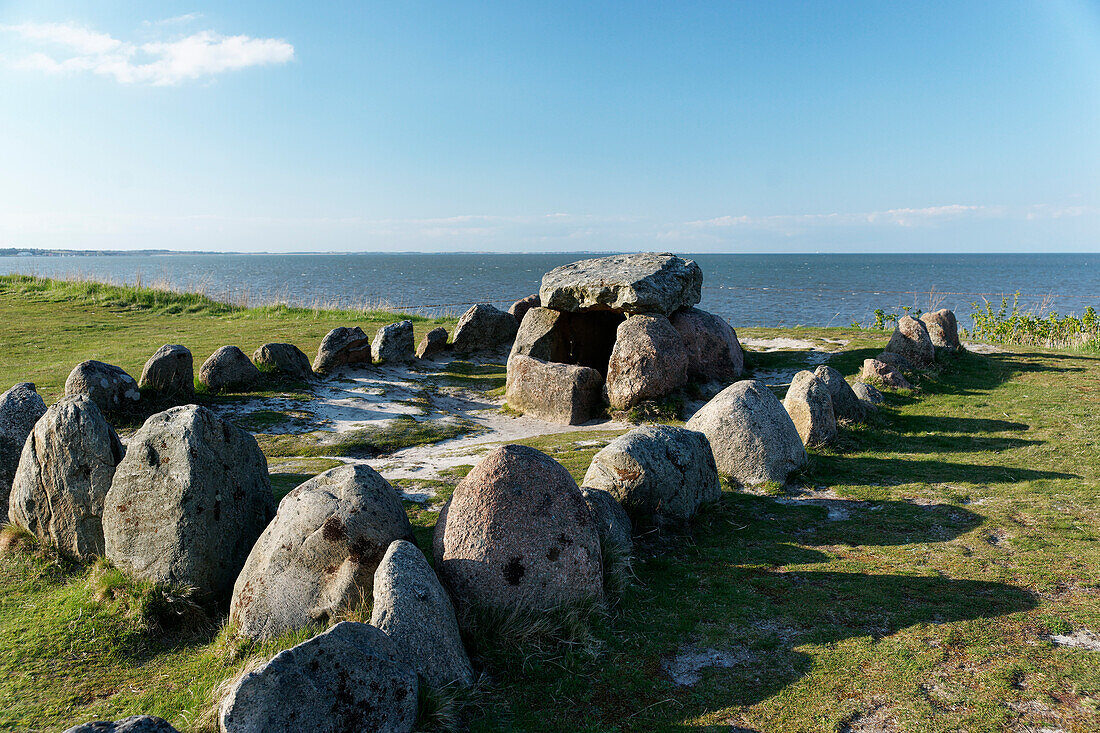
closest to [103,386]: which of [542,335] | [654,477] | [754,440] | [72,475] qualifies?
[72,475]

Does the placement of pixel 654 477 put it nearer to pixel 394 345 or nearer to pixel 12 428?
pixel 12 428

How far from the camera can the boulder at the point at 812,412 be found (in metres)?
10.6

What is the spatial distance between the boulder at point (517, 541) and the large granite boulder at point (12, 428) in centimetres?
584

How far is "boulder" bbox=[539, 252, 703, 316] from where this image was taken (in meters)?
15.3

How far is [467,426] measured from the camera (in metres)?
13.8

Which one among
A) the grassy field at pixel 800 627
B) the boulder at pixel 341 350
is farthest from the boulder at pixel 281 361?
the grassy field at pixel 800 627

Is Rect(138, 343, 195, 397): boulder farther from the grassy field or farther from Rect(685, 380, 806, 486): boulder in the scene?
Rect(685, 380, 806, 486): boulder

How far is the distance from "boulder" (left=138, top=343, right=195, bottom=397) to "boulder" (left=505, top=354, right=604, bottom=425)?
6.94 m

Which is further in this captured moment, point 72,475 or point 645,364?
point 645,364

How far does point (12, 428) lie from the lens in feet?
27.1

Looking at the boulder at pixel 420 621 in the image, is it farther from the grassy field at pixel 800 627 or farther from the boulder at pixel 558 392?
the boulder at pixel 558 392

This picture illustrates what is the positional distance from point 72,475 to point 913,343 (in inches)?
623

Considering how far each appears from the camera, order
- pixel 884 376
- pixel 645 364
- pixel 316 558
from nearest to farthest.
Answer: pixel 316 558 → pixel 884 376 → pixel 645 364

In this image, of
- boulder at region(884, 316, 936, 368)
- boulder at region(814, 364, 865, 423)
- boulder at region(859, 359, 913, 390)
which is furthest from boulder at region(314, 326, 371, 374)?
boulder at region(884, 316, 936, 368)
